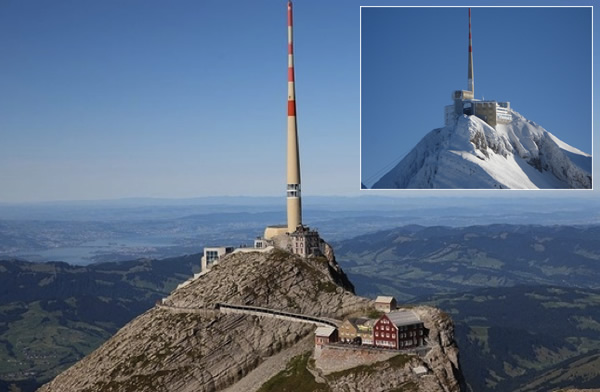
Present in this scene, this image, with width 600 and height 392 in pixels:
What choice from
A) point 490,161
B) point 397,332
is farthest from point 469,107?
point 397,332

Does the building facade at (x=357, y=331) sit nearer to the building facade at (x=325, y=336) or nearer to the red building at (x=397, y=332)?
the red building at (x=397, y=332)

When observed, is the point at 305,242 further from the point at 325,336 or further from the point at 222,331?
the point at 325,336

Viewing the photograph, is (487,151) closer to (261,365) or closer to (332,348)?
(332,348)

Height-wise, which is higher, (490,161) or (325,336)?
(490,161)

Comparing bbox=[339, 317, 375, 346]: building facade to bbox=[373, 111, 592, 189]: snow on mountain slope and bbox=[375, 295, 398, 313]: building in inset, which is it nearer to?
bbox=[375, 295, 398, 313]: building in inset

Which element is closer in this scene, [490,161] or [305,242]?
[490,161]

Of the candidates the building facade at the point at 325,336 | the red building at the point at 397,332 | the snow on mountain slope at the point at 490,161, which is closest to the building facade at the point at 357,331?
the red building at the point at 397,332

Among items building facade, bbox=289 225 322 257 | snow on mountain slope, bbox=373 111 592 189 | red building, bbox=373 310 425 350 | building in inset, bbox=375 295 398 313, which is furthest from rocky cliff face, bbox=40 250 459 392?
snow on mountain slope, bbox=373 111 592 189
